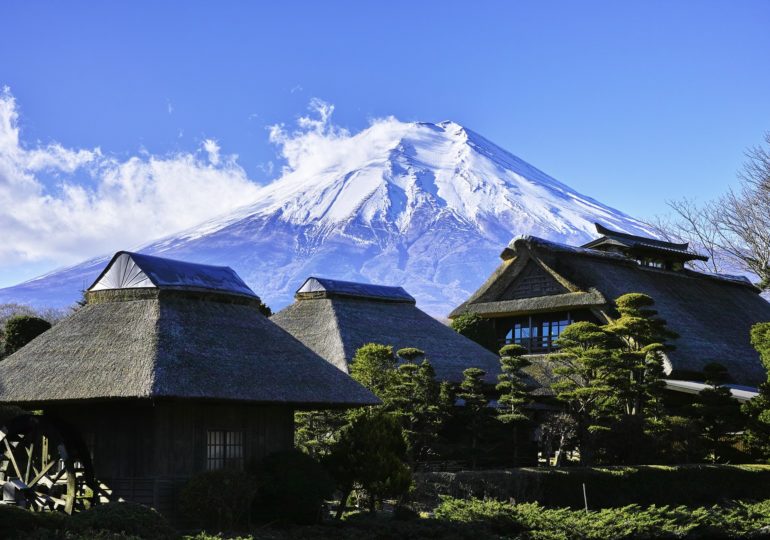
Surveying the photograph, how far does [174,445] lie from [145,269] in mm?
5139

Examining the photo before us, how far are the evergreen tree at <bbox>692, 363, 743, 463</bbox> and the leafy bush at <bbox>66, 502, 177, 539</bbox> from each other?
72.2 ft

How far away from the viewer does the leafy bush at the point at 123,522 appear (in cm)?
1627

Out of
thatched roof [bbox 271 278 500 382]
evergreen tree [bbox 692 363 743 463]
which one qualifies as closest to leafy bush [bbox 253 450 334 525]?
thatched roof [bbox 271 278 500 382]

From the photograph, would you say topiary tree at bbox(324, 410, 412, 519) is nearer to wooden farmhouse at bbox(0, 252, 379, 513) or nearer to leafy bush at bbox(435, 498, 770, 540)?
wooden farmhouse at bbox(0, 252, 379, 513)

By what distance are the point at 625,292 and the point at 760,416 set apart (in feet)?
36.6

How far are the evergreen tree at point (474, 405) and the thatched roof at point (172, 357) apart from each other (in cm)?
Answer: 810

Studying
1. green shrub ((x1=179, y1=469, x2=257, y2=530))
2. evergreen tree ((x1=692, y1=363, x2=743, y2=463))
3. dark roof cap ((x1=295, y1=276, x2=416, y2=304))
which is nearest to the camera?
green shrub ((x1=179, y1=469, x2=257, y2=530))

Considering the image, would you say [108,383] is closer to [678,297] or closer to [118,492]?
[118,492]

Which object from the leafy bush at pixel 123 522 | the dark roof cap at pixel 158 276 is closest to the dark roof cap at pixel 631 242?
the dark roof cap at pixel 158 276

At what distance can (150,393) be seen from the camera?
20859 mm

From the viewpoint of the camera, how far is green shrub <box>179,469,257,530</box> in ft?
69.1

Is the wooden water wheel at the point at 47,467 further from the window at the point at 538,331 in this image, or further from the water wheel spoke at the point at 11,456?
the window at the point at 538,331

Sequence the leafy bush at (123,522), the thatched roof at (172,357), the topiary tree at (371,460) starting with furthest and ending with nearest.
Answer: the topiary tree at (371,460) < the thatched roof at (172,357) < the leafy bush at (123,522)

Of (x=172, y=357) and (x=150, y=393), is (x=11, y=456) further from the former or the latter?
(x=150, y=393)
